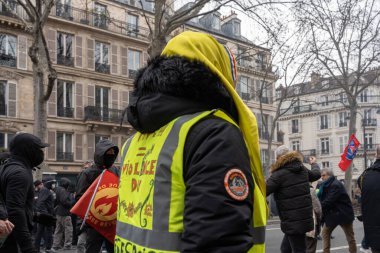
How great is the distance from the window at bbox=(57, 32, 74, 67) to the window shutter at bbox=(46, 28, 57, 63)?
0.37 meters

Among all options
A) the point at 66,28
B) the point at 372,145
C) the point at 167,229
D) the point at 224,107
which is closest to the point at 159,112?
the point at 224,107

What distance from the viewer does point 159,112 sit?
2021mm

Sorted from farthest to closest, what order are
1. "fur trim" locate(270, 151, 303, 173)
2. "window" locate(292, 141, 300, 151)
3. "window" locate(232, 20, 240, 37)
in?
"window" locate(292, 141, 300, 151), "window" locate(232, 20, 240, 37), "fur trim" locate(270, 151, 303, 173)

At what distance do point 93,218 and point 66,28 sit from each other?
92.1 feet

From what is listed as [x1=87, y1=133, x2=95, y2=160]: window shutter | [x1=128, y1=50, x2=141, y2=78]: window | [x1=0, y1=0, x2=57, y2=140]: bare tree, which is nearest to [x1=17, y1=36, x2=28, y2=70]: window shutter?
[x1=87, y1=133, x2=95, y2=160]: window shutter

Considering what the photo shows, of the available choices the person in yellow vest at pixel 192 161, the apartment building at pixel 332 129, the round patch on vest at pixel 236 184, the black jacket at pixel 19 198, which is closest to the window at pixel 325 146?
the apartment building at pixel 332 129

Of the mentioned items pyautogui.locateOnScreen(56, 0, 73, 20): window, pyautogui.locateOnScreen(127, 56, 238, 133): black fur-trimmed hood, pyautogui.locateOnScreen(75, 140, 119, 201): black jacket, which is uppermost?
pyautogui.locateOnScreen(56, 0, 73, 20): window

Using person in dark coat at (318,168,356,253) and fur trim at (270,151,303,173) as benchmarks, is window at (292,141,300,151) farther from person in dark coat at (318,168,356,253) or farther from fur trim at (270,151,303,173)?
fur trim at (270,151,303,173)

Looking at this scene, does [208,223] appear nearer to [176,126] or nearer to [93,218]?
[176,126]

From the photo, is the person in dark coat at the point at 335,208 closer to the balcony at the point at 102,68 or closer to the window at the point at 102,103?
the window at the point at 102,103

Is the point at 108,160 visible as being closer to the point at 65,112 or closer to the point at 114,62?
the point at 65,112

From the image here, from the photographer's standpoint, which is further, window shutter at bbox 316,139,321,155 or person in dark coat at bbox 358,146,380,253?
window shutter at bbox 316,139,321,155

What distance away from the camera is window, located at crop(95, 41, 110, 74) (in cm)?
3278

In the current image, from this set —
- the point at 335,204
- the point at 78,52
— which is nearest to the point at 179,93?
→ the point at 335,204
